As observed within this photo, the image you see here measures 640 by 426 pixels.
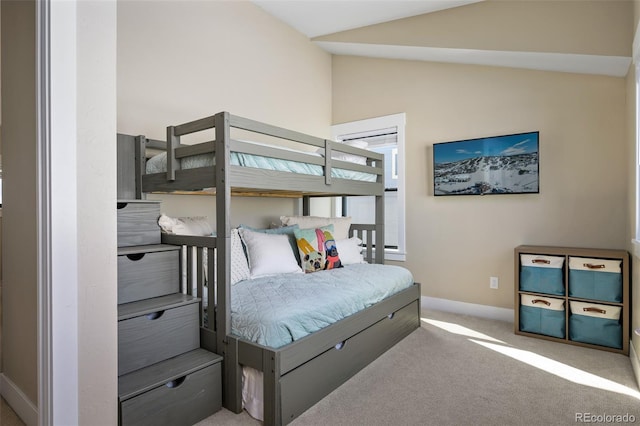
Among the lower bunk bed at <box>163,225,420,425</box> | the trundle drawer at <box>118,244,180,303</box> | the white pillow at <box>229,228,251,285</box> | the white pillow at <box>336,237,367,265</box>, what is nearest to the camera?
the lower bunk bed at <box>163,225,420,425</box>

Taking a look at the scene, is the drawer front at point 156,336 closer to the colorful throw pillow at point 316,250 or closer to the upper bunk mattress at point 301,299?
the upper bunk mattress at point 301,299

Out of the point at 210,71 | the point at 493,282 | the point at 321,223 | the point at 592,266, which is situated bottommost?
the point at 493,282

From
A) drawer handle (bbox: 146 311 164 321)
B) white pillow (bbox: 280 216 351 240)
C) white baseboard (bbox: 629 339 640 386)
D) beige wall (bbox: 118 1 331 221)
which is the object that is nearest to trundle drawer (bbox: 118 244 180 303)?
drawer handle (bbox: 146 311 164 321)

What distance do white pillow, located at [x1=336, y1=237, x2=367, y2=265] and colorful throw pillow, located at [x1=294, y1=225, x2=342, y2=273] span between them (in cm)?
13

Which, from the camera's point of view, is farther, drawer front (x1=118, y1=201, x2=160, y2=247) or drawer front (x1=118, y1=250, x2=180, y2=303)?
drawer front (x1=118, y1=201, x2=160, y2=247)

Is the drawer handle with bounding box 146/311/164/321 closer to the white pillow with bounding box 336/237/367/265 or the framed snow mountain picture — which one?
the white pillow with bounding box 336/237/367/265

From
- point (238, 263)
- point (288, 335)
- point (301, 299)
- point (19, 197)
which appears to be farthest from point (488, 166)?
point (19, 197)

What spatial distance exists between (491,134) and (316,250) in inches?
75.8

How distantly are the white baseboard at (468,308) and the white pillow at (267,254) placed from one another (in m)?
1.63

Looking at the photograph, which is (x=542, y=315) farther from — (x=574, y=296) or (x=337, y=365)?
(x=337, y=365)

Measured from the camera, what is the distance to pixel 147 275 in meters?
1.97

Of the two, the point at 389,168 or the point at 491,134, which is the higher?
the point at 491,134

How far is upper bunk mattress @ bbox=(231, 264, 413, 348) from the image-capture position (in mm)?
1813

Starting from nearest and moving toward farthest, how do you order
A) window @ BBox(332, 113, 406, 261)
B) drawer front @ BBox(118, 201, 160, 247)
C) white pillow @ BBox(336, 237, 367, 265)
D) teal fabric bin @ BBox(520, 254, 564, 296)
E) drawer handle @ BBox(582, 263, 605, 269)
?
1. drawer front @ BBox(118, 201, 160, 247)
2. drawer handle @ BBox(582, 263, 605, 269)
3. teal fabric bin @ BBox(520, 254, 564, 296)
4. white pillow @ BBox(336, 237, 367, 265)
5. window @ BBox(332, 113, 406, 261)
